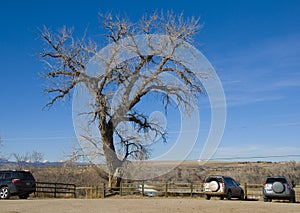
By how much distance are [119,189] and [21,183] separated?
748 cm

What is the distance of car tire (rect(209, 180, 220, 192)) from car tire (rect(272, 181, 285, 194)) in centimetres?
323

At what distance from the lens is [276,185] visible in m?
22.8

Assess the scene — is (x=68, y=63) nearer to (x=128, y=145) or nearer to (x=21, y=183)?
(x=128, y=145)

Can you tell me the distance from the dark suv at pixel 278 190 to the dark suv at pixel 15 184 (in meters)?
14.1

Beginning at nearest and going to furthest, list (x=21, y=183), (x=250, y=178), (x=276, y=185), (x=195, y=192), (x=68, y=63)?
1. (x=276, y=185)
2. (x=21, y=183)
3. (x=195, y=192)
4. (x=68, y=63)
5. (x=250, y=178)

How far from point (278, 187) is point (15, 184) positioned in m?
15.3

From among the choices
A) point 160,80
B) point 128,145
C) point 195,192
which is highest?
point 160,80

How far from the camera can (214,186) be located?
958 inches

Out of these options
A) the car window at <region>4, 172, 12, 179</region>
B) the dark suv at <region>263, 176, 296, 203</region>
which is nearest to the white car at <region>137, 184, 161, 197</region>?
the dark suv at <region>263, 176, 296, 203</region>

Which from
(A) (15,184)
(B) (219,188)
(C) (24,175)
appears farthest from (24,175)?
(B) (219,188)

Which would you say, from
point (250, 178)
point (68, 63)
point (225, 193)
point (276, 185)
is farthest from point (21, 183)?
point (250, 178)

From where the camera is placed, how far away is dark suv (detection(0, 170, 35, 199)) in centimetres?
2409

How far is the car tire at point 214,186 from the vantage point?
24.2 metres

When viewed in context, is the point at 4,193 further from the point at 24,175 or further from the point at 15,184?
the point at 24,175
